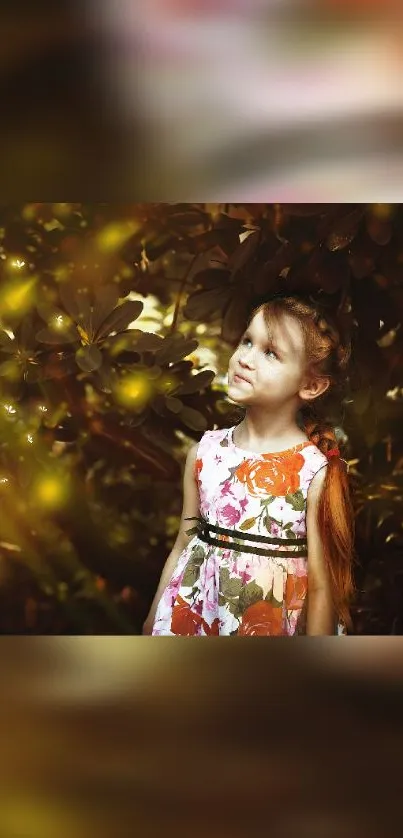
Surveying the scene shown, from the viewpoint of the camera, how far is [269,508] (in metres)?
1.45

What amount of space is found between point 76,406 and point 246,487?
0.29 m

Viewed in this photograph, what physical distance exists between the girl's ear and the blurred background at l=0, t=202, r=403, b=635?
0.03 m

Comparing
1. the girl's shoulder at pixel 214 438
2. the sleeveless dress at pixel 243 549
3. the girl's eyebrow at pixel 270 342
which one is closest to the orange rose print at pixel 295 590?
the sleeveless dress at pixel 243 549

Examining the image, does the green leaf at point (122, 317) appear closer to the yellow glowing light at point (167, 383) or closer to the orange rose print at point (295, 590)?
the yellow glowing light at point (167, 383)

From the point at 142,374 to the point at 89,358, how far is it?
0.09 metres

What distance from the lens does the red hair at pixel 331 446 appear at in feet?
4.75

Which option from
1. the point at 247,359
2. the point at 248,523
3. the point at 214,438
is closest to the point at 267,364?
the point at 247,359

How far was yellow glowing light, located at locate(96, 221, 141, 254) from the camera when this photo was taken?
147 cm

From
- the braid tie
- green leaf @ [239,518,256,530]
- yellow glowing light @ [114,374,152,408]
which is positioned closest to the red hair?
the braid tie
